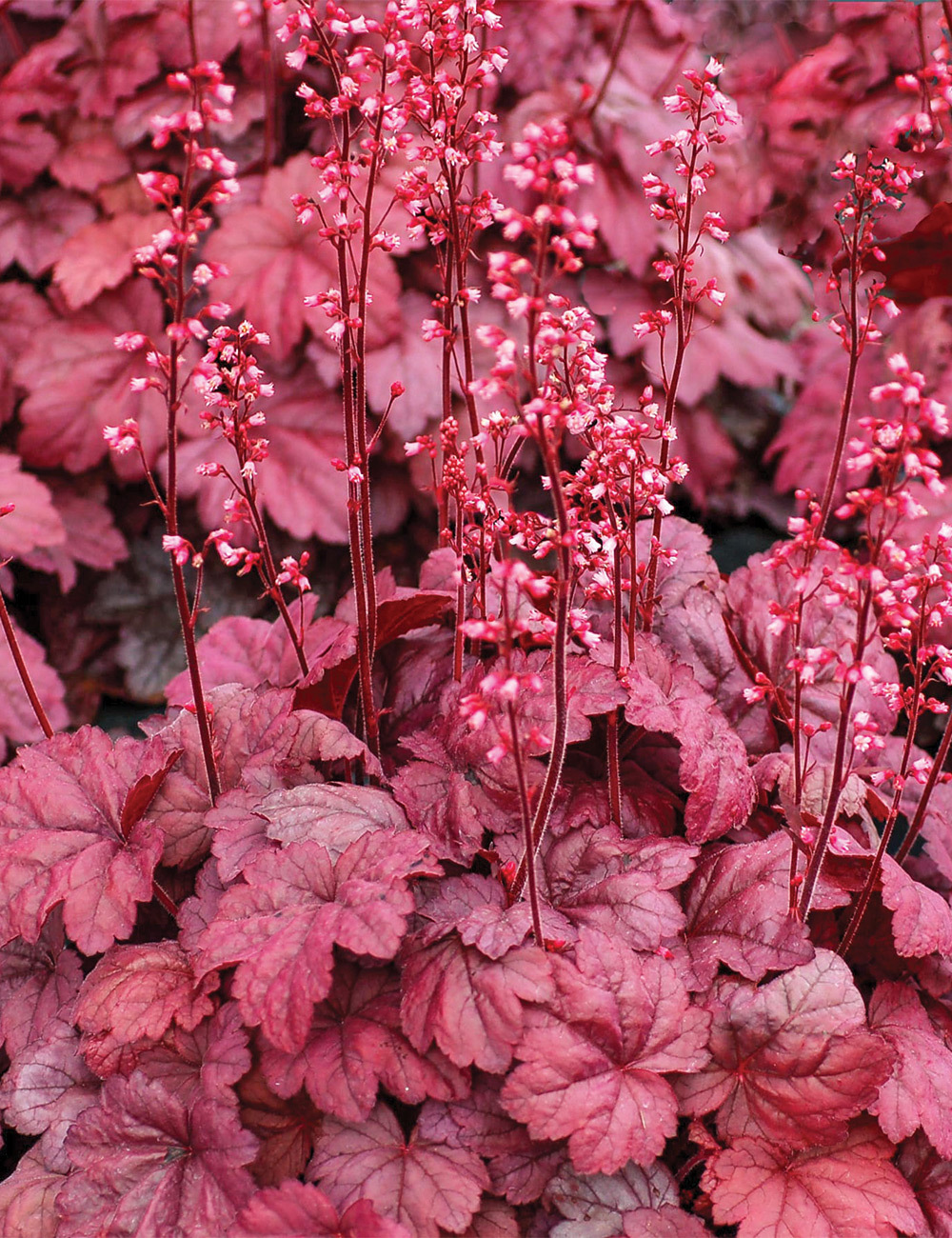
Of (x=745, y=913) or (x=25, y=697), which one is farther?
(x=25, y=697)

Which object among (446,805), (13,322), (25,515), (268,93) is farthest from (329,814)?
(268,93)

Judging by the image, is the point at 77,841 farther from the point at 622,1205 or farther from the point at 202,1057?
the point at 622,1205

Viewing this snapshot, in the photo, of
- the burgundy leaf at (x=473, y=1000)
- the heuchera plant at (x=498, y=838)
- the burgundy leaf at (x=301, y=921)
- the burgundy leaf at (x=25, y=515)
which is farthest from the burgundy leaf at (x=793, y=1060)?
the burgundy leaf at (x=25, y=515)

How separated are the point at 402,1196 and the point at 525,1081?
0.84 ft

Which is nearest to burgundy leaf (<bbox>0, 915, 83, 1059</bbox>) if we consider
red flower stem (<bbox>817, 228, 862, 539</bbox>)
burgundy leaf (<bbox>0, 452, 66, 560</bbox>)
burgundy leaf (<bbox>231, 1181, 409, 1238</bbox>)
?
burgundy leaf (<bbox>231, 1181, 409, 1238</bbox>)

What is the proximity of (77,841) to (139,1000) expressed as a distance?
328 mm

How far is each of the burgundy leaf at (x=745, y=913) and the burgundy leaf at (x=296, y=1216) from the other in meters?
0.71

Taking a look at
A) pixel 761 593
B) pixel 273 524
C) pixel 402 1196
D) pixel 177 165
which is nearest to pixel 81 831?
pixel 402 1196

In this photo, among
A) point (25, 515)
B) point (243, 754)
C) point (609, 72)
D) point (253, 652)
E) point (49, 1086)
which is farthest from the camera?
point (609, 72)

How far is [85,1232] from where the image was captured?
5.37 ft

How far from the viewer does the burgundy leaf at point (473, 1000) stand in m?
1.62

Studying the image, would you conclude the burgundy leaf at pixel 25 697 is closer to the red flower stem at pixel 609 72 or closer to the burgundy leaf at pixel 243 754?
the burgundy leaf at pixel 243 754

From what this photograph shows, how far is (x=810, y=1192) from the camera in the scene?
5.48 ft

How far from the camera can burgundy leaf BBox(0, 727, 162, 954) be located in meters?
1.80
